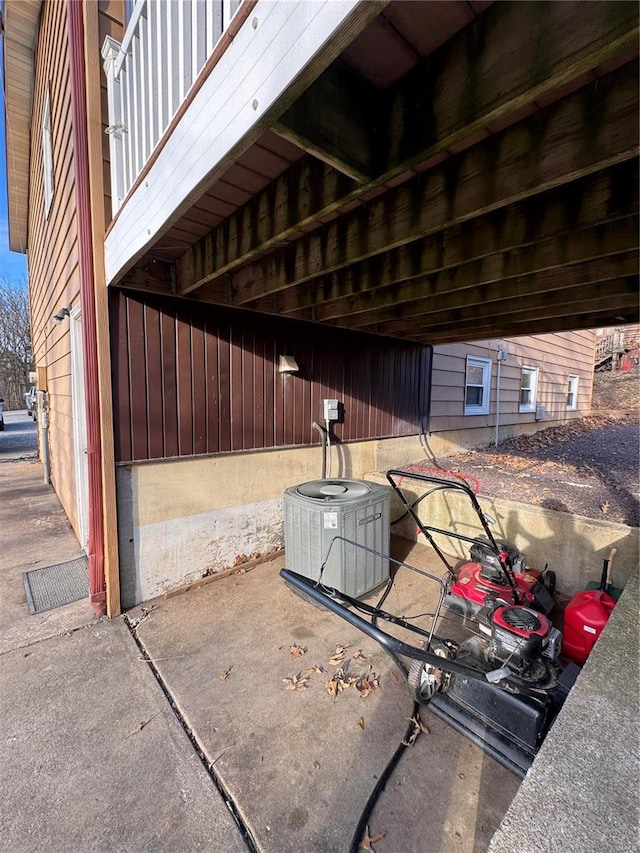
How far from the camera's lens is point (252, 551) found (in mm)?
3783

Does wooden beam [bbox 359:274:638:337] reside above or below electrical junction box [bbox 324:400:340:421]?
above

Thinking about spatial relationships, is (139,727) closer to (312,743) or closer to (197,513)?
(312,743)

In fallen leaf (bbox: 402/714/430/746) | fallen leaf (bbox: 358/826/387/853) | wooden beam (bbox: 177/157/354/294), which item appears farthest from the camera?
fallen leaf (bbox: 402/714/430/746)

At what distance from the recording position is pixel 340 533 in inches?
113

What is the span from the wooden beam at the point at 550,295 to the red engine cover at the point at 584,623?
2.11 metres

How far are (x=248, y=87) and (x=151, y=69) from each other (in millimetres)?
1117

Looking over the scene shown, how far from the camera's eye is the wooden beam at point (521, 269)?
2107 millimetres

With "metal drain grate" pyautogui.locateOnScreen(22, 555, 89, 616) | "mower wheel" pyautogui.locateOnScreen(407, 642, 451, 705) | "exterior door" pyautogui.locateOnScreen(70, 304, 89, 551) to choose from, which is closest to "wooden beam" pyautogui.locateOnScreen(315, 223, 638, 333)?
"mower wheel" pyautogui.locateOnScreen(407, 642, 451, 705)

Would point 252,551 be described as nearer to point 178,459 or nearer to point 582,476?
point 178,459

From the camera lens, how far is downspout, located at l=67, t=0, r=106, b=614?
2539 mm

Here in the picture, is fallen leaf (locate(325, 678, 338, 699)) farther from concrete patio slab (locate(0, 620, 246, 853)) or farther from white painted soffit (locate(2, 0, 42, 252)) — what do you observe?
white painted soffit (locate(2, 0, 42, 252))

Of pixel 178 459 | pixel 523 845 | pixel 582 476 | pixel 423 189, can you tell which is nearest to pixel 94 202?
pixel 178 459

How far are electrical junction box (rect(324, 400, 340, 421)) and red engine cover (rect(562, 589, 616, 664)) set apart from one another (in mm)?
2840

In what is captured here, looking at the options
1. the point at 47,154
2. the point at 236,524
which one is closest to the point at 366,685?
the point at 236,524
